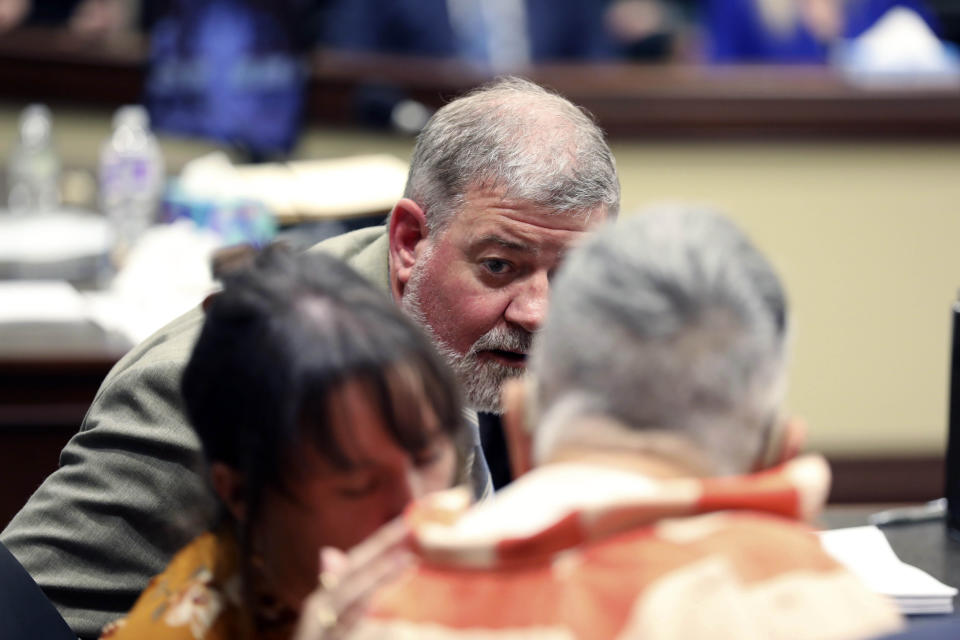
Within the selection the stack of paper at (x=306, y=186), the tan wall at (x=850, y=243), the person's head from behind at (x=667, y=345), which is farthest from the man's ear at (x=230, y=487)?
the tan wall at (x=850, y=243)

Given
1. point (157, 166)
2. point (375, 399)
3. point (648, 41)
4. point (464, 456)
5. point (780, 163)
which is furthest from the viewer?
point (648, 41)

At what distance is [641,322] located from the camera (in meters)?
1.02

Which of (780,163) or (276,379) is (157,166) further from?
(276,379)

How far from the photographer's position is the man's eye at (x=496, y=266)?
198 cm

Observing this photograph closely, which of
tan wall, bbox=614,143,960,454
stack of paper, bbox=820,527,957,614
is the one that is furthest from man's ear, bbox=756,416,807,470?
tan wall, bbox=614,143,960,454

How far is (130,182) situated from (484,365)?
200 centimetres

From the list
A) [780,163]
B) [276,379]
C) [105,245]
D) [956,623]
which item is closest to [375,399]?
[276,379]

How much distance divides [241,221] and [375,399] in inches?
91.8

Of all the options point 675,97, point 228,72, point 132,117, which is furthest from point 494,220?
point 675,97

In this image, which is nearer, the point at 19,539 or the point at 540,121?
the point at 19,539

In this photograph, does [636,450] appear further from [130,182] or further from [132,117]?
A: [132,117]

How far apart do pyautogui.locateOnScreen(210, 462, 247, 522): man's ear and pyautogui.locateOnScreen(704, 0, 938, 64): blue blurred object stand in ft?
12.9

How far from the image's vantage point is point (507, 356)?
1993mm

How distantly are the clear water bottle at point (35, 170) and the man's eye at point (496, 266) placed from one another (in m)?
2.31
